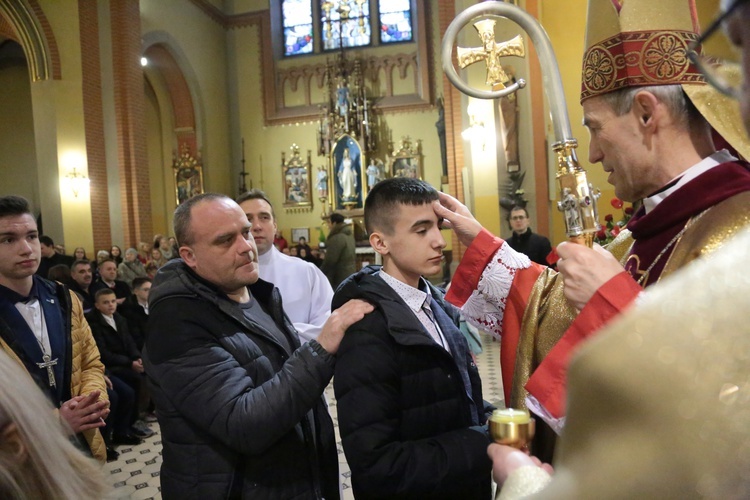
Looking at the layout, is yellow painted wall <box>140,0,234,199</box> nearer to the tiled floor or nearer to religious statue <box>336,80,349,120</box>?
religious statue <box>336,80,349,120</box>

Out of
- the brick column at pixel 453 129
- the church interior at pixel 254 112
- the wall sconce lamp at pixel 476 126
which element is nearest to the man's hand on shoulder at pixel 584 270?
the church interior at pixel 254 112

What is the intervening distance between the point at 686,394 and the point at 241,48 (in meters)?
18.4

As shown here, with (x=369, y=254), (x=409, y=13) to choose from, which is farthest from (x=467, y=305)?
(x=409, y=13)

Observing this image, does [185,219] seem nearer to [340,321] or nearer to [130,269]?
[340,321]

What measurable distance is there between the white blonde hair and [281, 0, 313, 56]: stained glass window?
17783mm

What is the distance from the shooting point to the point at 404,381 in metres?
1.47

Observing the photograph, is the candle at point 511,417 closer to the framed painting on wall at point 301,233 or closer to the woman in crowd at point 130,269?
the woman in crowd at point 130,269

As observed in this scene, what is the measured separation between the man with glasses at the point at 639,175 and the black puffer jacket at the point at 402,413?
0.69 feet

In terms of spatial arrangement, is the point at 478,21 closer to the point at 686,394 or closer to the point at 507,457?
the point at 507,457

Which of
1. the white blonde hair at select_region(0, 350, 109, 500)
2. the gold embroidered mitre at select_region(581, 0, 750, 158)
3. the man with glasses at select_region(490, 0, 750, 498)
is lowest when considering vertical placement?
the white blonde hair at select_region(0, 350, 109, 500)

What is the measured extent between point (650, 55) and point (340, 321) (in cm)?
103

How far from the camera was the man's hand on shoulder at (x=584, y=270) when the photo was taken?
3.86ft

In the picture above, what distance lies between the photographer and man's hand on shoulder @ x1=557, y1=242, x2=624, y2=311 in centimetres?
118

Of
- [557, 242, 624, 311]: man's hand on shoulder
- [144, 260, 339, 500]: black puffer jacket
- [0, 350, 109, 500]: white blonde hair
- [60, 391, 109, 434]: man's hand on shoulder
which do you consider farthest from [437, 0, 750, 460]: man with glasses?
[60, 391, 109, 434]: man's hand on shoulder
